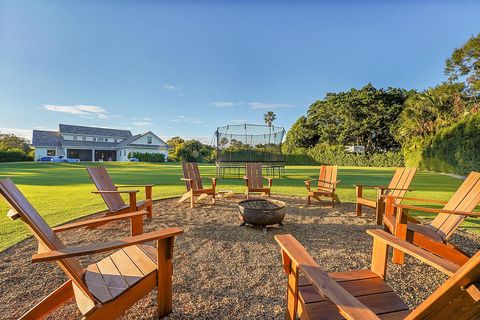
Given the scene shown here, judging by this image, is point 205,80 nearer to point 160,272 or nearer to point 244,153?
point 244,153

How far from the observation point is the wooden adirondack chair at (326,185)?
19.0 feet

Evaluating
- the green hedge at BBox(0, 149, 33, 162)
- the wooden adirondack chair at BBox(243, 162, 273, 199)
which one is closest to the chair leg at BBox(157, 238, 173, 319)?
the wooden adirondack chair at BBox(243, 162, 273, 199)

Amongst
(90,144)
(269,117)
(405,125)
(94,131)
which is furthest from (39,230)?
(269,117)

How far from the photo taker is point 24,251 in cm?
309

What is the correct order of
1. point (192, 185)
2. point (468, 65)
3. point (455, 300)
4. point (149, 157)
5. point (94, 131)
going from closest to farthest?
point (455, 300), point (192, 185), point (468, 65), point (149, 157), point (94, 131)

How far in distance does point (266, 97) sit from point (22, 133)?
146 feet

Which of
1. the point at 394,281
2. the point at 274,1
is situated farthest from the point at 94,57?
the point at 394,281

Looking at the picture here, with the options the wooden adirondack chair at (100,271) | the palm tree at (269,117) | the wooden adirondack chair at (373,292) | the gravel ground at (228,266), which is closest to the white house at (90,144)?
the palm tree at (269,117)

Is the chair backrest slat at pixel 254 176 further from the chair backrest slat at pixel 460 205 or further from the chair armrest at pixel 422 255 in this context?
the chair armrest at pixel 422 255

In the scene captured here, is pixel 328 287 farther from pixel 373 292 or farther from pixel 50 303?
pixel 50 303

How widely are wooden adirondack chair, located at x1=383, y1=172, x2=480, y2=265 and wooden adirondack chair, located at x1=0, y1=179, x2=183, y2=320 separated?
8.31 ft

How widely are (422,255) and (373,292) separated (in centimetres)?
40

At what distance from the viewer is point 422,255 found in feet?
4.63

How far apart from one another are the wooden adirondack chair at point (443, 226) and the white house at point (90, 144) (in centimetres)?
3269
